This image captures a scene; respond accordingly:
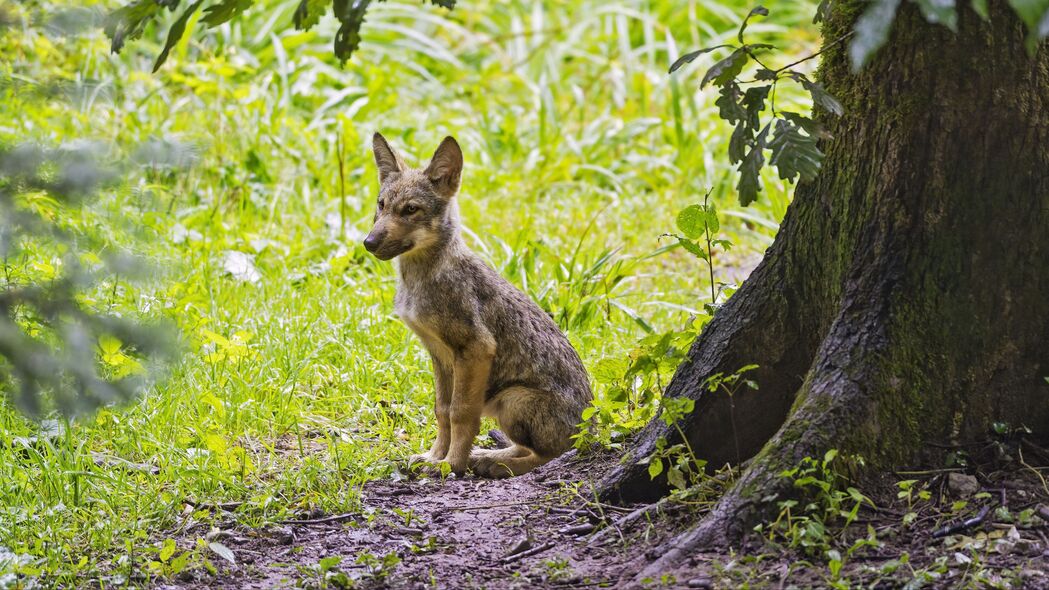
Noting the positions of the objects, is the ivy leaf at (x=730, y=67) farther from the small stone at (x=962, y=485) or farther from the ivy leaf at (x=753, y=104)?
the small stone at (x=962, y=485)

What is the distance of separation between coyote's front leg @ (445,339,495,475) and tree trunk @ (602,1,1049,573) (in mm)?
1713

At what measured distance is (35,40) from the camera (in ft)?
28.3

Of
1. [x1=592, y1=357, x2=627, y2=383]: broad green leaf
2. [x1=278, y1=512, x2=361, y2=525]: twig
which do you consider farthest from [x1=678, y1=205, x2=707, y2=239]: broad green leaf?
[x1=278, y1=512, x2=361, y2=525]: twig

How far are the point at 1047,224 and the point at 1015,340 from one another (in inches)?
14.4

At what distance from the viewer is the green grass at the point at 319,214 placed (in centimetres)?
434

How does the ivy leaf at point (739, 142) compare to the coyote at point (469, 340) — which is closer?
the ivy leaf at point (739, 142)

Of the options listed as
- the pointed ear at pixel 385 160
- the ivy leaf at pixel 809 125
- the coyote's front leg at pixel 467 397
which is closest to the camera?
the ivy leaf at pixel 809 125

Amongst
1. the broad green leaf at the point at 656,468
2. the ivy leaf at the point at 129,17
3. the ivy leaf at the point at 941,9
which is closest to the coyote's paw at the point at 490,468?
the broad green leaf at the point at 656,468

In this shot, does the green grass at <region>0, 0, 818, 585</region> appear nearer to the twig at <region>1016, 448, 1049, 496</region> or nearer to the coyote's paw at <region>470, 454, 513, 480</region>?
the coyote's paw at <region>470, 454, 513, 480</region>

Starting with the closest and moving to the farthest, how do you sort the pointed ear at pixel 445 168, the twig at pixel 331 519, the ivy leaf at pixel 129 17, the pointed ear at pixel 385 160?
the ivy leaf at pixel 129 17 < the twig at pixel 331 519 < the pointed ear at pixel 445 168 < the pointed ear at pixel 385 160

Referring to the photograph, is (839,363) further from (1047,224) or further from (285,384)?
(285,384)

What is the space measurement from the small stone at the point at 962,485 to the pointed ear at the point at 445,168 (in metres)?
2.70

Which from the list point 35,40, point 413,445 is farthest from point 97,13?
point 35,40

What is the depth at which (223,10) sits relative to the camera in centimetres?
312
